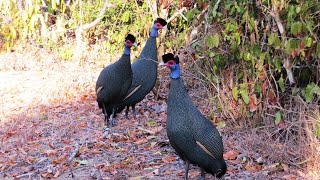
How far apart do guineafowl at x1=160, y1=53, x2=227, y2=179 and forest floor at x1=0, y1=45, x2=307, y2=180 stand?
0.50 metres

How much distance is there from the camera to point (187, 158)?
4.34m

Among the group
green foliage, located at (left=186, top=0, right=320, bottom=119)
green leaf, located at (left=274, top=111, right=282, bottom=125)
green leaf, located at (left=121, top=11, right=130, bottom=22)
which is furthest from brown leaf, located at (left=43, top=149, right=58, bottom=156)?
green leaf, located at (left=121, top=11, right=130, bottom=22)

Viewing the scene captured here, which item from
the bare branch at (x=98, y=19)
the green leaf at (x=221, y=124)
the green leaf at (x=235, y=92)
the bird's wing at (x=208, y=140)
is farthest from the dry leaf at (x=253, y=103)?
the bare branch at (x=98, y=19)

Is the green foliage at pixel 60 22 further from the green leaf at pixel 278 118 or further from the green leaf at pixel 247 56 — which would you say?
the green leaf at pixel 278 118

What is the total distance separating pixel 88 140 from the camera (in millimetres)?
5887

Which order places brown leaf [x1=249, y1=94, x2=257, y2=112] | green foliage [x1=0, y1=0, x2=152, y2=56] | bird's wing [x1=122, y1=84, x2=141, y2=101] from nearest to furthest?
1. brown leaf [x1=249, y1=94, x2=257, y2=112]
2. bird's wing [x1=122, y1=84, x2=141, y2=101]
3. green foliage [x1=0, y1=0, x2=152, y2=56]

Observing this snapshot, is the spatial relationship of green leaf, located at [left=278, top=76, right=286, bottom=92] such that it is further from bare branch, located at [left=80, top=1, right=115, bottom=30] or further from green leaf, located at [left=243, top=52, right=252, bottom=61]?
bare branch, located at [left=80, top=1, right=115, bottom=30]

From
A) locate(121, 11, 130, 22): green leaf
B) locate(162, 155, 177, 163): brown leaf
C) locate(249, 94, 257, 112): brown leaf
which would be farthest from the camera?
locate(121, 11, 130, 22): green leaf

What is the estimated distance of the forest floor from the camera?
4945 millimetres

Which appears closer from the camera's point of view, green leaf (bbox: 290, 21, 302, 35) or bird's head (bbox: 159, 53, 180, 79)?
bird's head (bbox: 159, 53, 180, 79)

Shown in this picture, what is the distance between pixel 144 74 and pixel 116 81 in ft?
1.53

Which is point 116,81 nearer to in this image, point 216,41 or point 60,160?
point 60,160

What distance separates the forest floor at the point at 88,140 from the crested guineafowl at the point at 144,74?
32cm

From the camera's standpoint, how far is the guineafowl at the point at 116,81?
6.07 m
